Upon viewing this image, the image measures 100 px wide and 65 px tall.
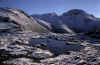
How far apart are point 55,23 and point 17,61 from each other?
51.2 feet

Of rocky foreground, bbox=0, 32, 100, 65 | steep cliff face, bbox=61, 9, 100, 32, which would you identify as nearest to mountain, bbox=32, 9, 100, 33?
steep cliff face, bbox=61, 9, 100, 32

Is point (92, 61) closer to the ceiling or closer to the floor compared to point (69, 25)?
closer to the floor

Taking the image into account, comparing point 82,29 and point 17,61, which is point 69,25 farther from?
point 17,61

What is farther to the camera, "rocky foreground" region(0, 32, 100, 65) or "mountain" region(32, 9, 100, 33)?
"mountain" region(32, 9, 100, 33)

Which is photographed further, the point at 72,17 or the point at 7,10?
the point at 72,17

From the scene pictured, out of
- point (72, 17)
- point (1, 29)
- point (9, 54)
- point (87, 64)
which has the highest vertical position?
point (72, 17)

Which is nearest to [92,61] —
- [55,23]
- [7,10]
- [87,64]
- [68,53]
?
[87,64]

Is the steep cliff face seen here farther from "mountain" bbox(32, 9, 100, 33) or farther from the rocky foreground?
the rocky foreground

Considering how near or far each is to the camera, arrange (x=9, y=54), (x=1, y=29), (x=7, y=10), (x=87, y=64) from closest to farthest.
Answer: (x=87, y=64) < (x=9, y=54) < (x=1, y=29) < (x=7, y=10)

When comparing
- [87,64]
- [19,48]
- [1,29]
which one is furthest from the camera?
[1,29]

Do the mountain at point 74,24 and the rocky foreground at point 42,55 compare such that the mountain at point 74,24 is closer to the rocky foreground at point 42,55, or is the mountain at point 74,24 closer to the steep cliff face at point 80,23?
the steep cliff face at point 80,23

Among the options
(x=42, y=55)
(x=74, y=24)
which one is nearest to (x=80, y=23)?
(x=74, y=24)

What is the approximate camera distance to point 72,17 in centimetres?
2391

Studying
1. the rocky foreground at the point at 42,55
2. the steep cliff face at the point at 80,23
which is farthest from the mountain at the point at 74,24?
the rocky foreground at the point at 42,55
